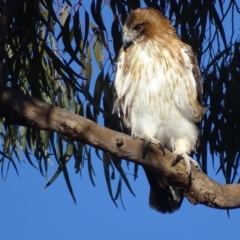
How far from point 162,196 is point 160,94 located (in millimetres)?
429

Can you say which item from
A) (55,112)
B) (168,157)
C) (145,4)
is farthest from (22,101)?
(145,4)

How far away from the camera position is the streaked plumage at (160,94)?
3.61 metres

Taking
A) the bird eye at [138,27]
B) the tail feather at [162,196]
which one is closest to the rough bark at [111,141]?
the tail feather at [162,196]

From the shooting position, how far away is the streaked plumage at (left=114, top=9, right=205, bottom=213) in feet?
11.8

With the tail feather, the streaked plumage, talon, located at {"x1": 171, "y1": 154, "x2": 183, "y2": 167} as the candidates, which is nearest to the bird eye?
the streaked plumage

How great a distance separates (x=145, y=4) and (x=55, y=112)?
1395mm

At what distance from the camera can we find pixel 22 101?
9.04ft

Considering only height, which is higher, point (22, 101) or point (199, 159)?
point (199, 159)

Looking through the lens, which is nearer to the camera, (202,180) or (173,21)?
(202,180)

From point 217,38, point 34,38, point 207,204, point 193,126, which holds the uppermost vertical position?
point 217,38

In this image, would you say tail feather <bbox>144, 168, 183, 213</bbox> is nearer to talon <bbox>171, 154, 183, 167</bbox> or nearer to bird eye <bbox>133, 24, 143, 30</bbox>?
talon <bbox>171, 154, 183, 167</bbox>

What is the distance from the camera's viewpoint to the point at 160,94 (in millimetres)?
3604

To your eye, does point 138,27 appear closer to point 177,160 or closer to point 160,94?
point 160,94

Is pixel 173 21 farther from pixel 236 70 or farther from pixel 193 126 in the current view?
pixel 193 126
